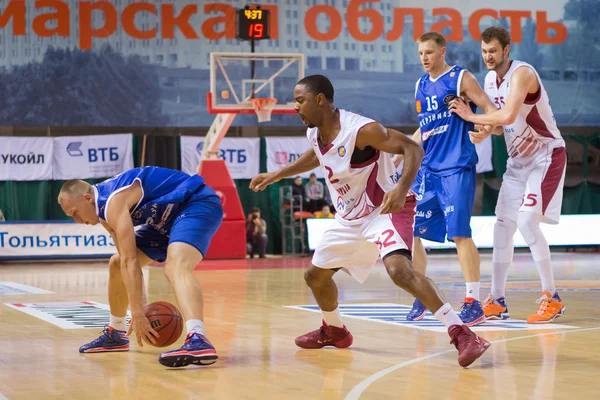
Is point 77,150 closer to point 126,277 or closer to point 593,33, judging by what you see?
point 593,33

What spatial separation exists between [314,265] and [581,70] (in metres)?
18.1

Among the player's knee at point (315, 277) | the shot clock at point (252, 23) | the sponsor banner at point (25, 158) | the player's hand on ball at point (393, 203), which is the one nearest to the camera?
Result: the player's hand on ball at point (393, 203)

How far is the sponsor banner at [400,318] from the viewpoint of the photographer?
6.54m

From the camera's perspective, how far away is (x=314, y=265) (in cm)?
546

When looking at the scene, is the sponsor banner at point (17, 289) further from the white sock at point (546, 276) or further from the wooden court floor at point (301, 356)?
the white sock at point (546, 276)

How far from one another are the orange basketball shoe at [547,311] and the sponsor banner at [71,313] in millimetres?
3137

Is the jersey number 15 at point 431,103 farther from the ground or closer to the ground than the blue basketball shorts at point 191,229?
farther from the ground

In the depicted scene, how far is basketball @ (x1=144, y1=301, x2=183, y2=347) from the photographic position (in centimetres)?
513

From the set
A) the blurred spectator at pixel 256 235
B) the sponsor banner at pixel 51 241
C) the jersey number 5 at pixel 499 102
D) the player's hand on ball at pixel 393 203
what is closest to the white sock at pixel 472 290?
the jersey number 5 at pixel 499 102

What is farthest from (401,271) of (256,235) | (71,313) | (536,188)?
(256,235)

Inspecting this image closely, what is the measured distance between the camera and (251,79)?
18.4 metres

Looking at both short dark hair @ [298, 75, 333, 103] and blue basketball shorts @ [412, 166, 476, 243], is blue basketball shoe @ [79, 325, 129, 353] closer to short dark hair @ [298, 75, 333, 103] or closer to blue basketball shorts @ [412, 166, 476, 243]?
short dark hair @ [298, 75, 333, 103]

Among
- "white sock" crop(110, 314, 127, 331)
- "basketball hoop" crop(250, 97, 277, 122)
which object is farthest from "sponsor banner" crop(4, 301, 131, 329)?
"basketball hoop" crop(250, 97, 277, 122)

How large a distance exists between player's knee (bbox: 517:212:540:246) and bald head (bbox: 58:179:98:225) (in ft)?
11.2
